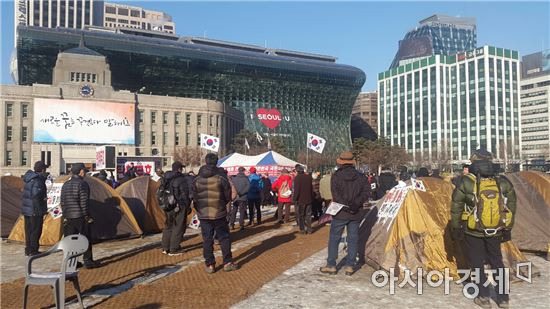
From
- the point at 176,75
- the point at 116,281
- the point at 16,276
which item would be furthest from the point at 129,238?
the point at 176,75

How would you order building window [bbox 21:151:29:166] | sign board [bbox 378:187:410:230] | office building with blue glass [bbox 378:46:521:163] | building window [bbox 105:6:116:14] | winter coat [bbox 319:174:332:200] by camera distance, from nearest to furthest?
sign board [bbox 378:187:410:230]
winter coat [bbox 319:174:332:200]
building window [bbox 21:151:29:166]
office building with blue glass [bbox 378:46:521:163]
building window [bbox 105:6:116:14]

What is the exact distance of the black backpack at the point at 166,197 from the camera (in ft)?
28.5

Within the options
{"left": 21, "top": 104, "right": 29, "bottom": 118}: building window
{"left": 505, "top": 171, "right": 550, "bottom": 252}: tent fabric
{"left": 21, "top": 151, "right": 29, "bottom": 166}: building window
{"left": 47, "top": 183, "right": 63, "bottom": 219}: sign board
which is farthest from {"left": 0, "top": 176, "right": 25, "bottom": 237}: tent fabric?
{"left": 21, "top": 104, "right": 29, "bottom": 118}: building window

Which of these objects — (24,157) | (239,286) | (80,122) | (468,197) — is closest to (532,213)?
(468,197)

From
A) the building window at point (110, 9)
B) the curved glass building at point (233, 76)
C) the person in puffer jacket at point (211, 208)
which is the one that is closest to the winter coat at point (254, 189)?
the person in puffer jacket at point (211, 208)

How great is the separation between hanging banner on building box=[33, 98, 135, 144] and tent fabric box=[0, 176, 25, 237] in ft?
217

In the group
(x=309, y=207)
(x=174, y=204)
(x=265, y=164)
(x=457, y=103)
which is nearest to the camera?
(x=174, y=204)

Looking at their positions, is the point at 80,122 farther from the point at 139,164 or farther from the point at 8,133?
the point at 139,164

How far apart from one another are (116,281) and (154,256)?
78.7 inches

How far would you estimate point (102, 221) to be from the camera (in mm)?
10680

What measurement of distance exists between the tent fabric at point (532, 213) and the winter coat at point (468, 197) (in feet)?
11.2

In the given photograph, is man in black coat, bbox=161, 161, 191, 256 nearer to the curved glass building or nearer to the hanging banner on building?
the hanging banner on building

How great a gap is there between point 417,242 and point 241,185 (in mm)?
6519

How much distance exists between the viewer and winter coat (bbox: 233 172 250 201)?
41.3 ft
